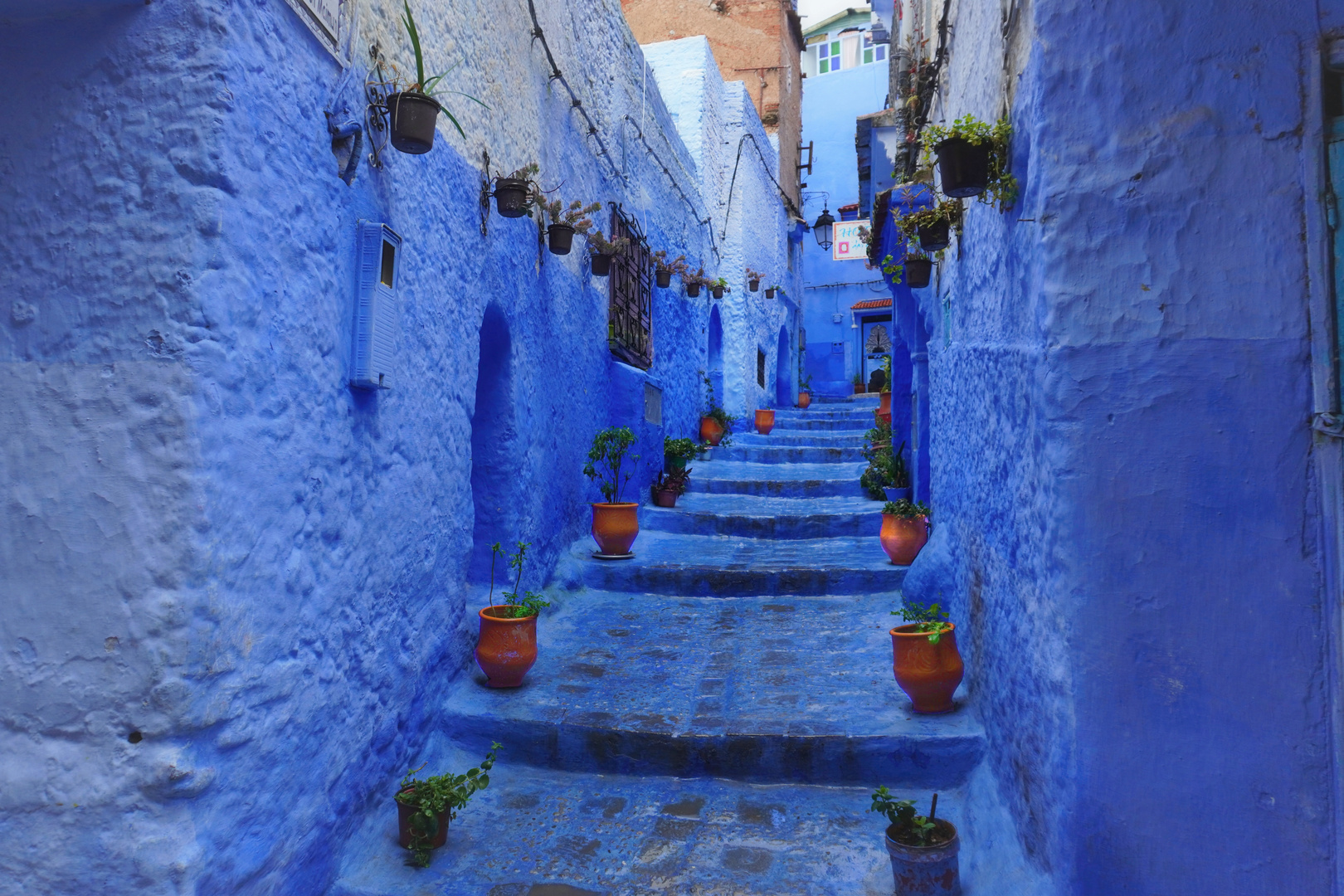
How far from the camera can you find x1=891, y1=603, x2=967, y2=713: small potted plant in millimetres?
3688


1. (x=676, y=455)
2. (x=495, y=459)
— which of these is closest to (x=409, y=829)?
(x=495, y=459)

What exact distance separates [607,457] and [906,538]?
2.61m

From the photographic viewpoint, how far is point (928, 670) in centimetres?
368

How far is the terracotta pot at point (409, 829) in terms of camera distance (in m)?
3.07

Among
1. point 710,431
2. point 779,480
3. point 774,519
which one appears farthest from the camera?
point 710,431

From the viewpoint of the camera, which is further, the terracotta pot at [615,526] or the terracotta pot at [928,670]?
the terracotta pot at [615,526]

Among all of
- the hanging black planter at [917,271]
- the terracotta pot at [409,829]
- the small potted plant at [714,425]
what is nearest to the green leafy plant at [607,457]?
the hanging black planter at [917,271]

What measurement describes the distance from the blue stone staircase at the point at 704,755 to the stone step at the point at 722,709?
0.03 feet

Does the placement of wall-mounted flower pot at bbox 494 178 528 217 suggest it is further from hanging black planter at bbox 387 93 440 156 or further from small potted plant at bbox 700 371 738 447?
small potted plant at bbox 700 371 738 447

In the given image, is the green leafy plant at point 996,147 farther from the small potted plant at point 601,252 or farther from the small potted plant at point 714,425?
the small potted plant at point 714,425

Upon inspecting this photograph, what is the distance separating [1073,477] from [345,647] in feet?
8.55

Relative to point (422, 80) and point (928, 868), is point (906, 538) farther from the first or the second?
point (422, 80)

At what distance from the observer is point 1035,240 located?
2586mm

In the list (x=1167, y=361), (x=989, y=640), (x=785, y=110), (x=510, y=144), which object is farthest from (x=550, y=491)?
(x=785, y=110)
